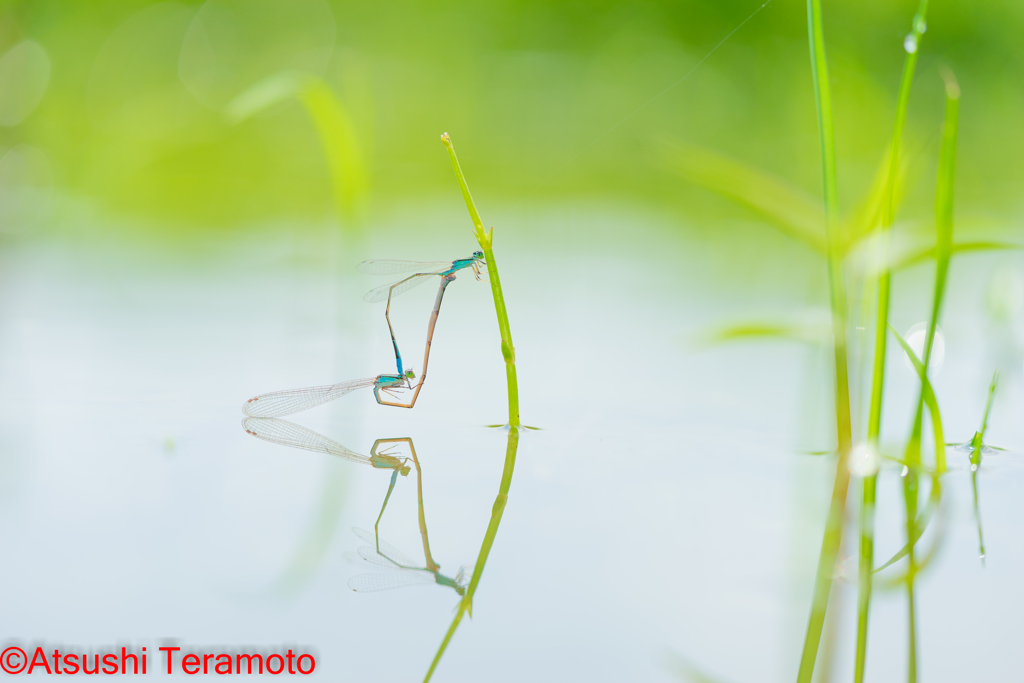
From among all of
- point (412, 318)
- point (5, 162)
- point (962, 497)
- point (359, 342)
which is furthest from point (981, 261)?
point (5, 162)

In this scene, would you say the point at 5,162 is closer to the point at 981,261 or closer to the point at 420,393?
the point at 420,393

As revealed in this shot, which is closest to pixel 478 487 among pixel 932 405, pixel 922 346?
pixel 932 405

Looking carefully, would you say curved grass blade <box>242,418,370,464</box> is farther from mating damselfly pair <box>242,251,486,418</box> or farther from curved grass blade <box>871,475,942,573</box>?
curved grass blade <box>871,475,942,573</box>

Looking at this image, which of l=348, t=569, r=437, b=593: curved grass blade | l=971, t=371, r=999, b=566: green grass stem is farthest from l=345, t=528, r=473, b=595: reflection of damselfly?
l=971, t=371, r=999, b=566: green grass stem

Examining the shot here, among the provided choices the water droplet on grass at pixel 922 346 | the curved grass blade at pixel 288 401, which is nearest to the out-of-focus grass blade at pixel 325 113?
the curved grass blade at pixel 288 401

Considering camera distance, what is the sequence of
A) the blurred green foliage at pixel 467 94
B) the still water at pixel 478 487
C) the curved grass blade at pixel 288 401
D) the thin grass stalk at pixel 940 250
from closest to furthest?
the still water at pixel 478 487
the thin grass stalk at pixel 940 250
the curved grass blade at pixel 288 401
the blurred green foliage at pixel 467 94

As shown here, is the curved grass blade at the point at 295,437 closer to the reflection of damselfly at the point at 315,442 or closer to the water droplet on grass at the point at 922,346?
the reflection of damselfly at the point at 315,442
